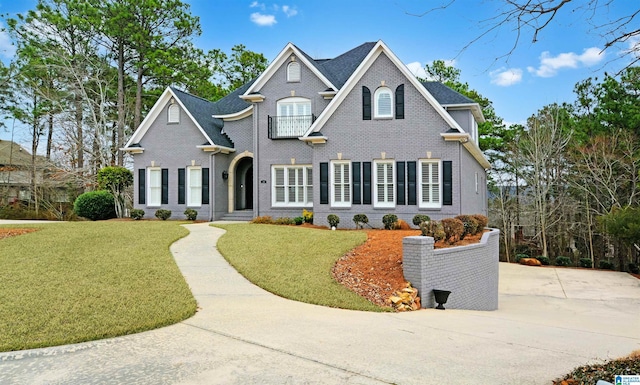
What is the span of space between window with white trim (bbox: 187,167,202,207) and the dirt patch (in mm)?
11827

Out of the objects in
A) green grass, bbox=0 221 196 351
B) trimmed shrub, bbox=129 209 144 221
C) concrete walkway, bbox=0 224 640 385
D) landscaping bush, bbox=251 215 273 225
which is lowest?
concrete walkway, bbox=0 224 640 385

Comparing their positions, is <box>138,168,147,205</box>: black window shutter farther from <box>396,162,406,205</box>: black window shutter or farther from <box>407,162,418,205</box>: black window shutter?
<box>407,162,418,205</box>: black window shutter

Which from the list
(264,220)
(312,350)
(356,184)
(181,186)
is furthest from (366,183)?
(312,350)

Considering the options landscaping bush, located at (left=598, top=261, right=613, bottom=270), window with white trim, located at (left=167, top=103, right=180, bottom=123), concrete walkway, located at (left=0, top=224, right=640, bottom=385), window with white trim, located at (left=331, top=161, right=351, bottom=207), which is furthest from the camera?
landscaping bush, located at (left=598, top=261, right=613, bottom=270)

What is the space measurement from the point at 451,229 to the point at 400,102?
25.8 ft

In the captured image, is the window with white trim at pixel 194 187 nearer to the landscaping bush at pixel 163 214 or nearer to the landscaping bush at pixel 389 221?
the landscaping bush at pixel 163 214

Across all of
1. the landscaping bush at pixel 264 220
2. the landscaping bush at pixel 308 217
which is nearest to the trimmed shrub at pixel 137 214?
the landscaping bush at pixel 264 220

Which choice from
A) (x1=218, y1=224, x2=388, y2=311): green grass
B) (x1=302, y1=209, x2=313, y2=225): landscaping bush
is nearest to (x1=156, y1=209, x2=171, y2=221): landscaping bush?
(x1=218, y1=224, x2=388, y2=311): green grass

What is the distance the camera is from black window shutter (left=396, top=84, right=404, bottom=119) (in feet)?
60.8

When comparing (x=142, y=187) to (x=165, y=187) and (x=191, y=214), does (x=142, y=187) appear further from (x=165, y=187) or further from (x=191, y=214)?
(x=191, y=214)

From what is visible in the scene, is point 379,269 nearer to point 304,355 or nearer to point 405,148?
point 304,355

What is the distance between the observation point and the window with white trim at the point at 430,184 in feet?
59.5

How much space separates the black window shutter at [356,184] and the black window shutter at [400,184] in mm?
1544

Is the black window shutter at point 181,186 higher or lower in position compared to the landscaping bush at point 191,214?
higher
